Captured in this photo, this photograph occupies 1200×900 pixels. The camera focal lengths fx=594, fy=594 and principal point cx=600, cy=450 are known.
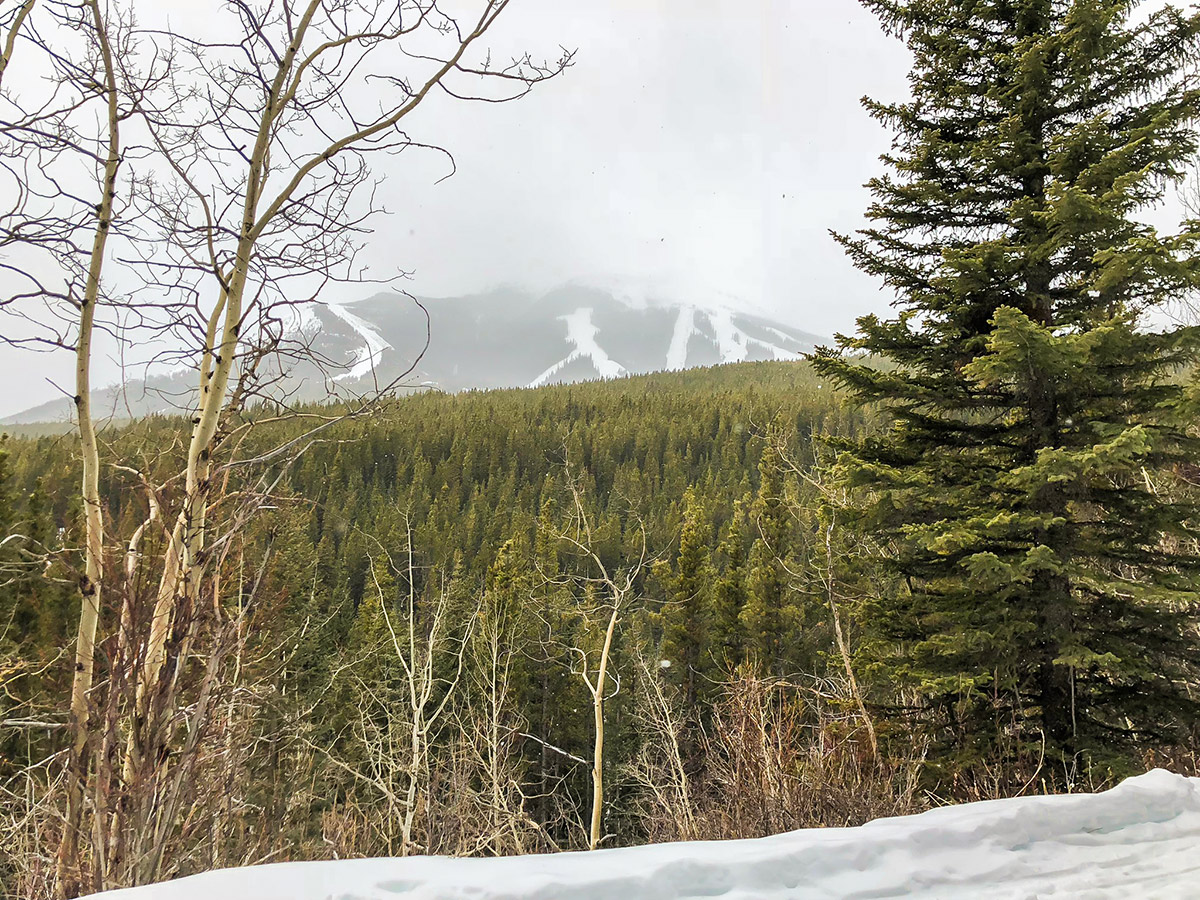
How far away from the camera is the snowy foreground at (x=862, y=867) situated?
8.02 ft

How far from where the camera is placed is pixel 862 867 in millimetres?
2904

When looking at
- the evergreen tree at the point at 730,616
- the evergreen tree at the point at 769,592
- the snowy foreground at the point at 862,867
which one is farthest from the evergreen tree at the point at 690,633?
the snowy foreground at the point at 862,867

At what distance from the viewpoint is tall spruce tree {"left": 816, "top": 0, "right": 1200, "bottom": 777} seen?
558 centimetres

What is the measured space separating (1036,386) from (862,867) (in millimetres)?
5474

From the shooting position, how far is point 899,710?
6934mm

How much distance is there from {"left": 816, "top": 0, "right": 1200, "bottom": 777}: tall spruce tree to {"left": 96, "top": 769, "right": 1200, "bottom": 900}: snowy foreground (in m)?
2.39

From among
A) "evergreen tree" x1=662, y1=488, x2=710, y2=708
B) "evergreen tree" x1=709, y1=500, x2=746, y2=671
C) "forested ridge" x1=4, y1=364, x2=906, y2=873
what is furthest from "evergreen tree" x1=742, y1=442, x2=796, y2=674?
"evergreen tree" x1=662, y1=488, x2=710, y2=708

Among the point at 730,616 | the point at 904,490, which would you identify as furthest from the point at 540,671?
the point at 904,490

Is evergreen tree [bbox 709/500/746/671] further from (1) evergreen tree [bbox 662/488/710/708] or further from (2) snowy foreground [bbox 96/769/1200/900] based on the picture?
(2) snowy foreground [bbox 96/769/1200/900]

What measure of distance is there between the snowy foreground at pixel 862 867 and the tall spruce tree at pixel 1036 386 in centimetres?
239

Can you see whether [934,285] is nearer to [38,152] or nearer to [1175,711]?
[1175,711]

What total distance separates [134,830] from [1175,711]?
8219 millimetres

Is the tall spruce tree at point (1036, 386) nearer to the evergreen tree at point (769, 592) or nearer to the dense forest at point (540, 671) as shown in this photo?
the dense forest at point (540, 671)

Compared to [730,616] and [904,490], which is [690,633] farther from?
[904,490]
